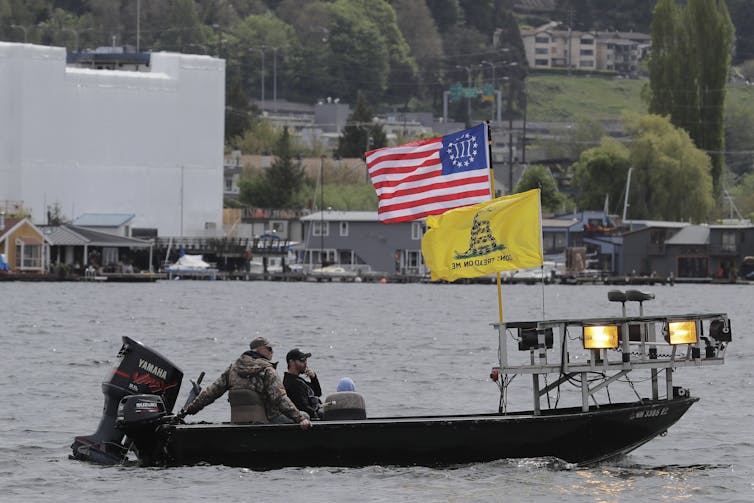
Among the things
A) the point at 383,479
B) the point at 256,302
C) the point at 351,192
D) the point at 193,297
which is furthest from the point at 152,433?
the point at 351,192

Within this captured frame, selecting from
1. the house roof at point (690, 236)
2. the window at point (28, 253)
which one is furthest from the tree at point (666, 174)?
the window at point (28, 253)

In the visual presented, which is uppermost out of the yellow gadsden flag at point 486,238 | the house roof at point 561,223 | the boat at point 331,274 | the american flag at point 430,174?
the house roof at point 561,223

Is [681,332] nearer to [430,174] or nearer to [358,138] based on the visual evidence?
[430,174]

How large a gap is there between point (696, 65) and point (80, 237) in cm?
4808

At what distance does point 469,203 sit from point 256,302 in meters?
62.9

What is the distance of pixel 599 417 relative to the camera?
2720 centimetres

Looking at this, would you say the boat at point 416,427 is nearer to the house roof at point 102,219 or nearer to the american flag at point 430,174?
the american flag at point 430,174

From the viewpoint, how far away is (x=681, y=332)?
2653 cm

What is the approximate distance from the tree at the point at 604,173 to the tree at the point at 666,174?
4.10 ft

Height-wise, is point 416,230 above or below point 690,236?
above

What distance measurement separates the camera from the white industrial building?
134 m

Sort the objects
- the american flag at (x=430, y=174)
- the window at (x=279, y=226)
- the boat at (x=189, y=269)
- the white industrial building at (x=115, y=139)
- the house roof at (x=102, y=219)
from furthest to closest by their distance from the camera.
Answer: the window at (x=279, y=226) < the white industrial building at (x=115, y=139) < the house roof at (x=102, y=219) < the boat at (x=189, y=269) < the american flag at (x=430, y=174)

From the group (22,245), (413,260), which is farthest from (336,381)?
(413,260)

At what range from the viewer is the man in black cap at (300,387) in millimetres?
27016
